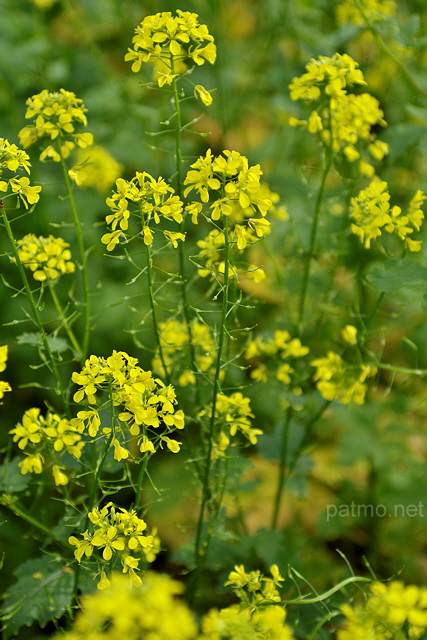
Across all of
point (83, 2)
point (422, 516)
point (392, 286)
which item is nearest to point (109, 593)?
point (392, 286)

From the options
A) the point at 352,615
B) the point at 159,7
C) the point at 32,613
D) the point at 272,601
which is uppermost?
the point at 159,7

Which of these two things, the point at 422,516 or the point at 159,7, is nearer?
the point at 422,516

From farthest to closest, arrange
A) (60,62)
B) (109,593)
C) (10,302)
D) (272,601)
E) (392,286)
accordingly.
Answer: (60,62) < (10,302) < (392,286) < (272,601) < (109,593)

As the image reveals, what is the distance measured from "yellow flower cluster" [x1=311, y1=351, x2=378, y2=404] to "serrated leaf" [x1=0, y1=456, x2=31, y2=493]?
1.04m

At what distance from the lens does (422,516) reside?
10.2ft

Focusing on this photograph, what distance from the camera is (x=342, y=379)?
7.80 feet

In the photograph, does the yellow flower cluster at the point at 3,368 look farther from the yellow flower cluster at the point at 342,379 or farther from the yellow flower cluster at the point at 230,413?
the yellow flower cluster at the point at 342,379

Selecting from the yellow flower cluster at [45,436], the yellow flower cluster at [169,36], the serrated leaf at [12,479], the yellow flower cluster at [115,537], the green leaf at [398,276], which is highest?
the yellow flower cluster at [169,36]

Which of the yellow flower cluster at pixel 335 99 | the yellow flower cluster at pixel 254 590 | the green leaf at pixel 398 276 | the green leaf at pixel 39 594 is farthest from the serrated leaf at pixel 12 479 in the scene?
the yellow flower cluster at pixel 335 99

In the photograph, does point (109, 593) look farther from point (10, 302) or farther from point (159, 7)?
point (159, 7)

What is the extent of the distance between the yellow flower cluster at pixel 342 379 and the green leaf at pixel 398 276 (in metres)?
0.33

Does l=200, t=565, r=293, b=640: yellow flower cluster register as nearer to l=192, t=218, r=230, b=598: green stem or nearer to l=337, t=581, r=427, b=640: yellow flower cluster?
l=337, t=581, r=427, b=640: yellow flower cluster

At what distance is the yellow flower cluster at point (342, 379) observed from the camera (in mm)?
2344

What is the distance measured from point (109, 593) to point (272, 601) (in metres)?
0.68
